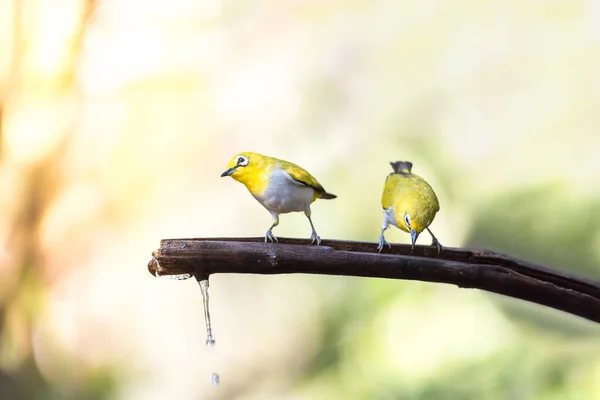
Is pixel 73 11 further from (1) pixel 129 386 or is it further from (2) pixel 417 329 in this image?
(2) pixel 417 329

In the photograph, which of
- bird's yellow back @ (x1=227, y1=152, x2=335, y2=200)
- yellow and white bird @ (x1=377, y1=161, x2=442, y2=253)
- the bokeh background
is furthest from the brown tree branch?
the bokeh background

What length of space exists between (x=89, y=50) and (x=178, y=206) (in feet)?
2.07

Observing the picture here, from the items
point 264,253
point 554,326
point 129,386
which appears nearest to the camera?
point 264,253

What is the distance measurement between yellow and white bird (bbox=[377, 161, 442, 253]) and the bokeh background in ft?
1.77

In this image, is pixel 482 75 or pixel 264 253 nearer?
pixel 264 253

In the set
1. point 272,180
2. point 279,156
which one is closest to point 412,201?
point 272,180

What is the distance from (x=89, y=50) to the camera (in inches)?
79.1

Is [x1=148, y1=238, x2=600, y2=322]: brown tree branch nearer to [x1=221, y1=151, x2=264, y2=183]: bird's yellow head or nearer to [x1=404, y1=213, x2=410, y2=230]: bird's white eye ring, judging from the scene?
[x1=404, y1=213, x2=410, y2=230]: bird's white eye ring

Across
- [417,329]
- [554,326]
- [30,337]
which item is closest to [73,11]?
[30,337]

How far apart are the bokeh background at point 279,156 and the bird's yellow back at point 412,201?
546 mm

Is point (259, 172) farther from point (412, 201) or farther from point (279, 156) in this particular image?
point (279, 156)

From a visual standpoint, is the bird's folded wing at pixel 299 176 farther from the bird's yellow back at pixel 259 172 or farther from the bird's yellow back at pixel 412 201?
the bird's yellow back at pixel 412 201

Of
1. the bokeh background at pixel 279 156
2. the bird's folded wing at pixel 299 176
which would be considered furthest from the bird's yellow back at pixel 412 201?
the bokeh background at pixel 279 156

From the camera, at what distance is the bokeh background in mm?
1822
